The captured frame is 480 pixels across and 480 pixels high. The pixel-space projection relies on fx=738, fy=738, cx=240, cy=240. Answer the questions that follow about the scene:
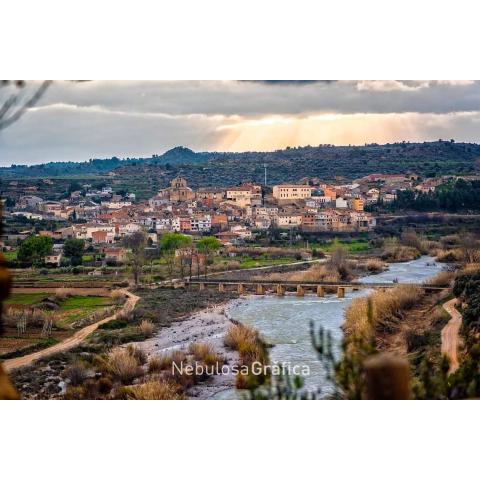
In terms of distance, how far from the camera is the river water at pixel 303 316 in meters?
5.98

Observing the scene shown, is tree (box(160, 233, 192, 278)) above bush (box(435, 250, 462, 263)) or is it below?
above

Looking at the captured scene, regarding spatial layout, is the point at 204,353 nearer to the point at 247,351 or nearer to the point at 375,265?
the point at 247,351

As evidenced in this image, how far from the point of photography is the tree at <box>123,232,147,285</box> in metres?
6.62

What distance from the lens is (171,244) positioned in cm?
664

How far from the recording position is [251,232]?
22.9 ft

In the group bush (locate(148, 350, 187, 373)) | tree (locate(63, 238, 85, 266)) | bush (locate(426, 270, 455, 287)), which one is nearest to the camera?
bush (locate(148, 350, 187, 373))

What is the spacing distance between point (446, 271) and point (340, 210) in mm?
1118

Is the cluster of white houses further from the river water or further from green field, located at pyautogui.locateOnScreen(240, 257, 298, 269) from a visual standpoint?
the river water

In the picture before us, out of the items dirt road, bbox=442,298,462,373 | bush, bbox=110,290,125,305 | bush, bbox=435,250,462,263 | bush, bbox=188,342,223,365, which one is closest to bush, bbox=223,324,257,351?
bush, bbox=188,342,223,365

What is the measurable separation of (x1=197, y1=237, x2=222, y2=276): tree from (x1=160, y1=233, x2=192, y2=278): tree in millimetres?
112

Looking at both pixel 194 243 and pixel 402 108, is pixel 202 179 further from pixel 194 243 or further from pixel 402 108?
pixel 402 108

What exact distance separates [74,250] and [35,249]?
37 cm
